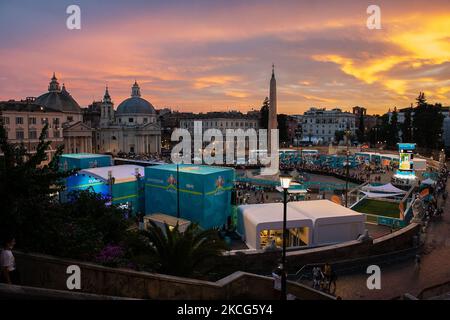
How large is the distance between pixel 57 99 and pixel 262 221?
71696 mm

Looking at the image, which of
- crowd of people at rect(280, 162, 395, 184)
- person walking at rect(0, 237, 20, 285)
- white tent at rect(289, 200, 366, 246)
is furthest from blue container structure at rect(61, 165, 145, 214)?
crowd of people at rect(280, 162, 395, 184)

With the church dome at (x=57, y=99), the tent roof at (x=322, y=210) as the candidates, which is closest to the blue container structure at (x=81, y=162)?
the tent roof at (x=322, y=210)

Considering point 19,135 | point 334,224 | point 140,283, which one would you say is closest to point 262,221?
point 334,224

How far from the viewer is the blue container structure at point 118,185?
22109mm

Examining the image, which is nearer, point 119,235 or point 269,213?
point 119,235

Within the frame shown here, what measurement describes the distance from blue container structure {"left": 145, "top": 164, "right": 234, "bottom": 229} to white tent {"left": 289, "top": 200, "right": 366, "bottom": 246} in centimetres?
455

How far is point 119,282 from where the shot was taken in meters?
7.28

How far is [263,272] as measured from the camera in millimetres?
12852

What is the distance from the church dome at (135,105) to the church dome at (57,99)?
12.3 meters

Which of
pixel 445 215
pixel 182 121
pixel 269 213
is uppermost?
pixel 182 121

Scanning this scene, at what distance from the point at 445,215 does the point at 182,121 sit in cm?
9497

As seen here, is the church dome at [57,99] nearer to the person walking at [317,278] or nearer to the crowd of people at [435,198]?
the crowd of people at [435,198]
